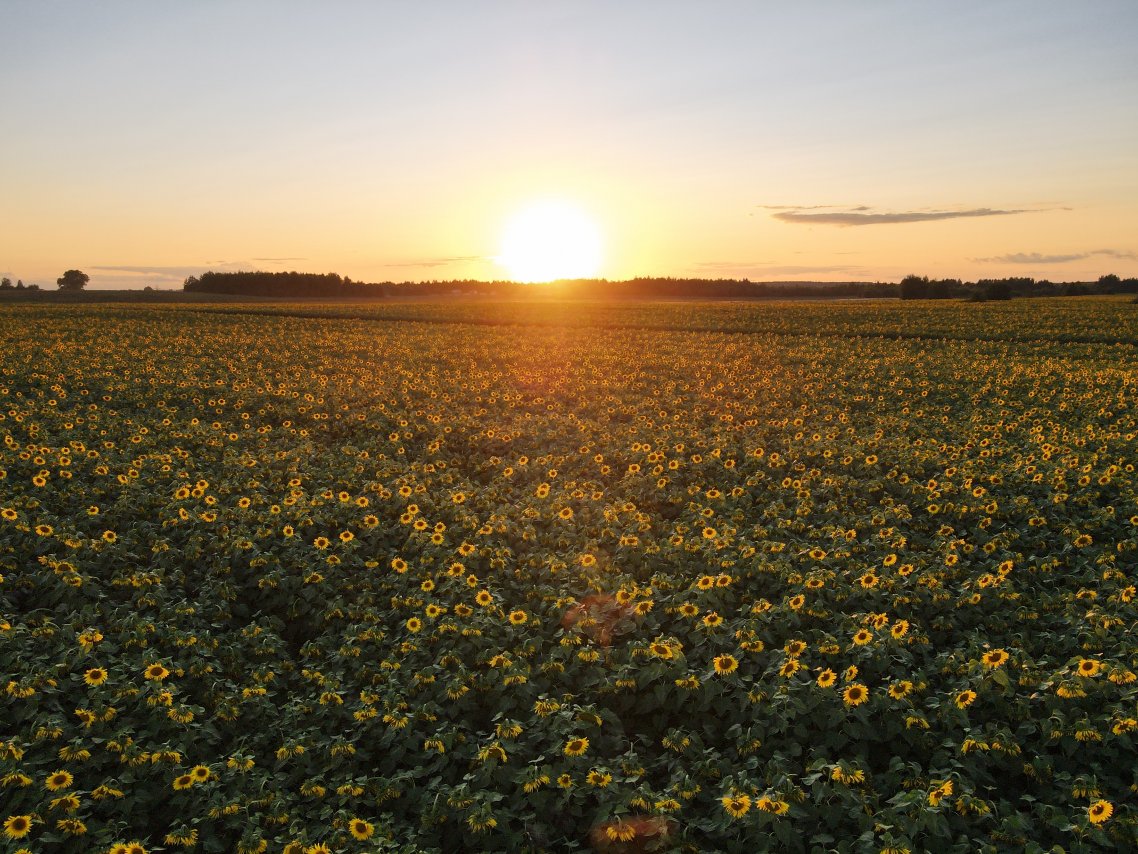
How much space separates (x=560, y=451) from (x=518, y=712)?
26.7 feet

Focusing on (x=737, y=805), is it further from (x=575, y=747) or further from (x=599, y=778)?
(x=575, y=747)

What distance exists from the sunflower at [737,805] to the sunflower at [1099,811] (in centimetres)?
201

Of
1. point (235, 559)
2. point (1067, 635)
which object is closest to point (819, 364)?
point (1067, 635)

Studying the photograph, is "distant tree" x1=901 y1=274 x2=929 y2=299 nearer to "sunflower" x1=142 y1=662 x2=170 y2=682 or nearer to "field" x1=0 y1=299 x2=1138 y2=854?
"field" x1=0 y1=299 x2=1138 y2=854

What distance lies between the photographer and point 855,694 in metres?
5.56

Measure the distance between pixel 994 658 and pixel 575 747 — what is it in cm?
345

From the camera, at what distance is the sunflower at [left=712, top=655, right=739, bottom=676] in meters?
5.95

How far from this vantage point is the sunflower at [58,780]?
15.6ft

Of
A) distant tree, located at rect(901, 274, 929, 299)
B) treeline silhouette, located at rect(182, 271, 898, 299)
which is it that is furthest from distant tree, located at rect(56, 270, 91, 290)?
distant tree, located at rect(901, 274, 929, 299)

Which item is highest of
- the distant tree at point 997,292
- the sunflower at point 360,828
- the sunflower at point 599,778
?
the distant tree at point 997,292

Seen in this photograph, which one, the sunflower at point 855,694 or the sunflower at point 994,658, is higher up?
the sunflower at point 994,658

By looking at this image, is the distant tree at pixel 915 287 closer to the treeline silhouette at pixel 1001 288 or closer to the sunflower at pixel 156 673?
the treeline silhouette at pixel 1001 288

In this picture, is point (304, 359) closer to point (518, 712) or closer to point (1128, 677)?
point (518, 712)

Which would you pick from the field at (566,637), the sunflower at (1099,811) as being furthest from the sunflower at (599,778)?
the sunflower at (1099,811)
